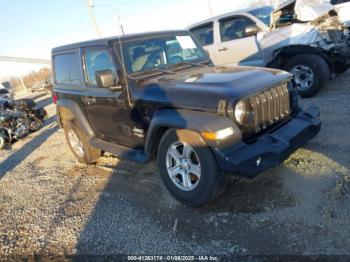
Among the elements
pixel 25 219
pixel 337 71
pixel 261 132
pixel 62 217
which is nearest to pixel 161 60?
pixel 261 132

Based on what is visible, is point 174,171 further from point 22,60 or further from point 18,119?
point 22,60

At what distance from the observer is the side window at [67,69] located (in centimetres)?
529

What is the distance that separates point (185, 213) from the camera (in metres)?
3.75

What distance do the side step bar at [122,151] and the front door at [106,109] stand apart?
0.27 ft

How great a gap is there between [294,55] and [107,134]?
14.3 feet

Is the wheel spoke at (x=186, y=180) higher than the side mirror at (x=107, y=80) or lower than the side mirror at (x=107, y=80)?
lower

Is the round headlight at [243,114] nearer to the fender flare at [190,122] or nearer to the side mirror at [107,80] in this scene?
the fender flare at [190,122]

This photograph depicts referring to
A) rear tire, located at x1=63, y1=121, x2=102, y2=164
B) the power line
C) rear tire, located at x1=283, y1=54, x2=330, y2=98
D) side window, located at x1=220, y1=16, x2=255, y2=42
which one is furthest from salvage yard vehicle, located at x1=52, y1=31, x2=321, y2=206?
the power line

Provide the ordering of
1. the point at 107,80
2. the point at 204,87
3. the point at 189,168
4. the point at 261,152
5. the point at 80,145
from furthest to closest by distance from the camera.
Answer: the point at 80,145 → the point at 107,80 → the point at 189,168 → the point at 204,87 → the point at 261,152

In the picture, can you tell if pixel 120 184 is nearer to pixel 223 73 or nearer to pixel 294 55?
pixel 223 73

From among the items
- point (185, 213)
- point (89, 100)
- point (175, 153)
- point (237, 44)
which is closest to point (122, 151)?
point (89, 100)

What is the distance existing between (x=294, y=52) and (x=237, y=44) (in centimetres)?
148

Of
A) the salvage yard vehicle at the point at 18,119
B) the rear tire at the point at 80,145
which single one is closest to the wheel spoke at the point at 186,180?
the rear tire at the point at 80,145

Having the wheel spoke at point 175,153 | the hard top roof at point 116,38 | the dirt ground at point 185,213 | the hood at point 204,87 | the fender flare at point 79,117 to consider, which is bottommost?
the dirt ground at point 185,213
